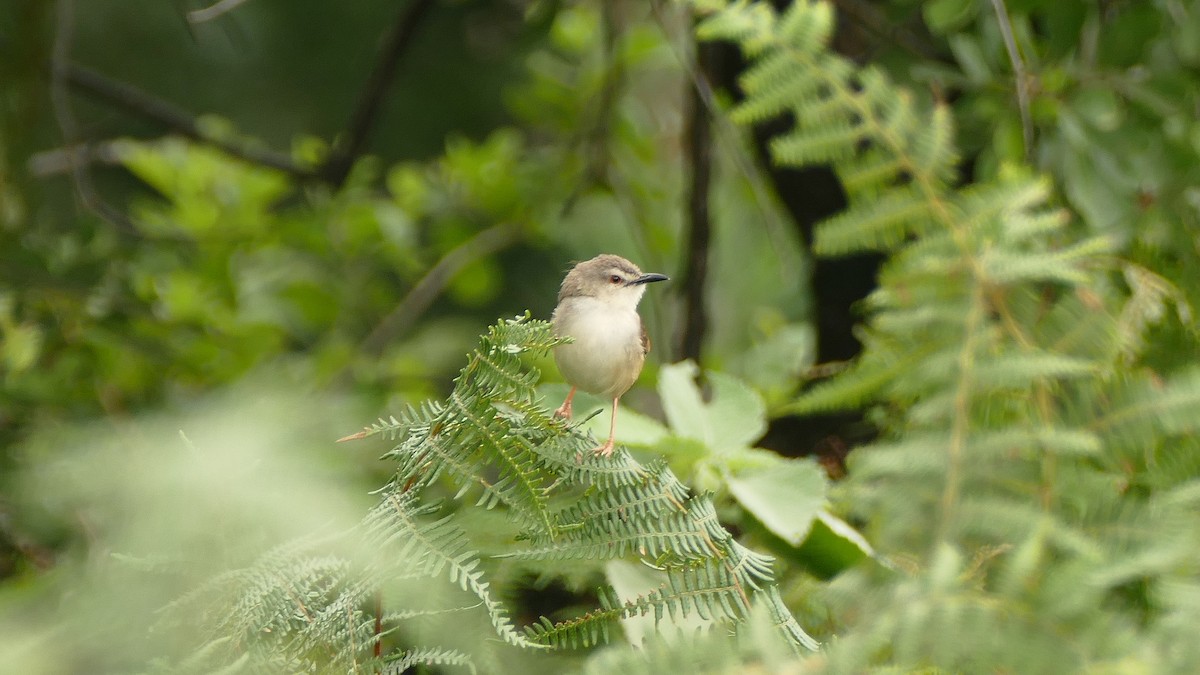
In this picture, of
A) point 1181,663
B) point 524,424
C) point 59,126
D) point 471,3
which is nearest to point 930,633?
point 1181,663

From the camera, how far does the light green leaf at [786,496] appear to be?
121 cm

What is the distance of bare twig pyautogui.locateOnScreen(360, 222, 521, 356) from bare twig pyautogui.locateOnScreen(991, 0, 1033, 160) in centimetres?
164

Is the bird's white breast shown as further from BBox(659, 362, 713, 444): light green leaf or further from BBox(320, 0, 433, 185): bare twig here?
BBox(320, 0, 433, 185): bare twig

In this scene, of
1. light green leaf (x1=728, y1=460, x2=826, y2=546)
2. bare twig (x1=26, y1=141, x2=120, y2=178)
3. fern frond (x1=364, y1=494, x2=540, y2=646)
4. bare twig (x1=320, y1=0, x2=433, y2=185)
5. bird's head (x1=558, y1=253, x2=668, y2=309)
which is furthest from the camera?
bare twig (x1=320, y1=0, x2=433, y2=185)

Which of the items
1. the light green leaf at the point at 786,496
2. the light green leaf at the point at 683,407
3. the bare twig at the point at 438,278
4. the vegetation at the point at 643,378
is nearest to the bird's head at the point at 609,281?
the vegetation at the point at 643,378

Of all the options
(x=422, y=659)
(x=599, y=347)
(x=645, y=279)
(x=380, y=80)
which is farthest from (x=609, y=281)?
(x=380, y=80)

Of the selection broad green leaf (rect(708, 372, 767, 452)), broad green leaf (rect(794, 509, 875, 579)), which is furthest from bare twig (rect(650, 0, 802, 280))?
broad green leaf (rect(794, 509, 875, 579))

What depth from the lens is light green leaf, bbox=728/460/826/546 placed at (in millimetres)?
1215

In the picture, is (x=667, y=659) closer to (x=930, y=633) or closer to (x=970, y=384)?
(x=930, y=633)

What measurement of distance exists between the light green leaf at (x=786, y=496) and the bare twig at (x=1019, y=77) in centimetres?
95

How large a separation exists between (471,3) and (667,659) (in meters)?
3.01

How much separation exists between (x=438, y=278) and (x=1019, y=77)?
6.17 feet

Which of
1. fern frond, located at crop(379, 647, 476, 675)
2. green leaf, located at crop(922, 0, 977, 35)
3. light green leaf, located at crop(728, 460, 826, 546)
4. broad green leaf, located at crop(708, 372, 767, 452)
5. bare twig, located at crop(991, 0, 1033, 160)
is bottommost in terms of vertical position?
light green leaf, located at crop(728, 460, 826, 546)

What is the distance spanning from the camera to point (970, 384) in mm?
1113
